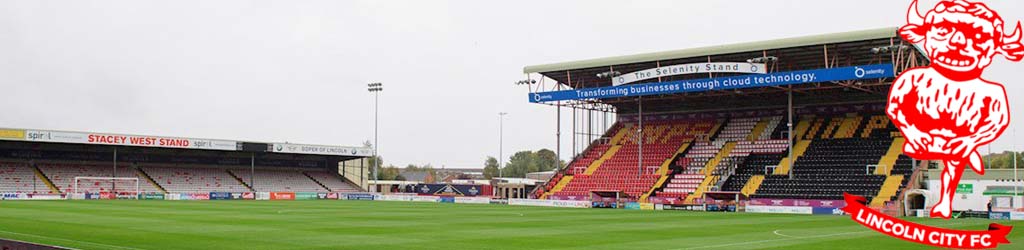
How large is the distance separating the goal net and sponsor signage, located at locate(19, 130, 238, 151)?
9.15 feet

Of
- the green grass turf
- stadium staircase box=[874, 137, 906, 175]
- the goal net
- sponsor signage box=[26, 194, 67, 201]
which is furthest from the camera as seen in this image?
the goal net

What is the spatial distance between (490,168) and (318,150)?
106 meters

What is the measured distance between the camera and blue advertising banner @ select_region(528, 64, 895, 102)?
45.2m

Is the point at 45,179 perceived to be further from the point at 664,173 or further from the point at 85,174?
the point at 664,173

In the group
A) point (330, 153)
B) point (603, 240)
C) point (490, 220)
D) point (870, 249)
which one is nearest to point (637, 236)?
point (603, 240)

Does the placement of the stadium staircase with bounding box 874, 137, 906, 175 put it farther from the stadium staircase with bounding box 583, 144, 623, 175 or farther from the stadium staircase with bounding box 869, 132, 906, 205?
the stadium staircase with bounding box 583, 144, 623, 175

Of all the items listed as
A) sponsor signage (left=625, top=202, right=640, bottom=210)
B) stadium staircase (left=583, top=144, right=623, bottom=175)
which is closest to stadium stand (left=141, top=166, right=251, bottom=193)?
stadium staircase (left=583, top=144, right=623, bottom=175)

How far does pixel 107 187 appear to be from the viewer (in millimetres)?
68000

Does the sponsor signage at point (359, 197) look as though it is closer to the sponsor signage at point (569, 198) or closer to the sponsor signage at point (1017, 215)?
the sponsor signage at point (569, 198)

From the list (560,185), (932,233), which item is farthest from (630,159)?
(932,233)

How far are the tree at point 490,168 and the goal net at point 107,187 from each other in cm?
10942

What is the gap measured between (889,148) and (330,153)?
154 ft

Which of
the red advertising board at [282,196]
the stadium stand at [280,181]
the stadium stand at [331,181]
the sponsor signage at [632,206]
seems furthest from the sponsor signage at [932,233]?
the stadium stand at [331,181]

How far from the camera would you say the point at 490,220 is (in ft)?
119
